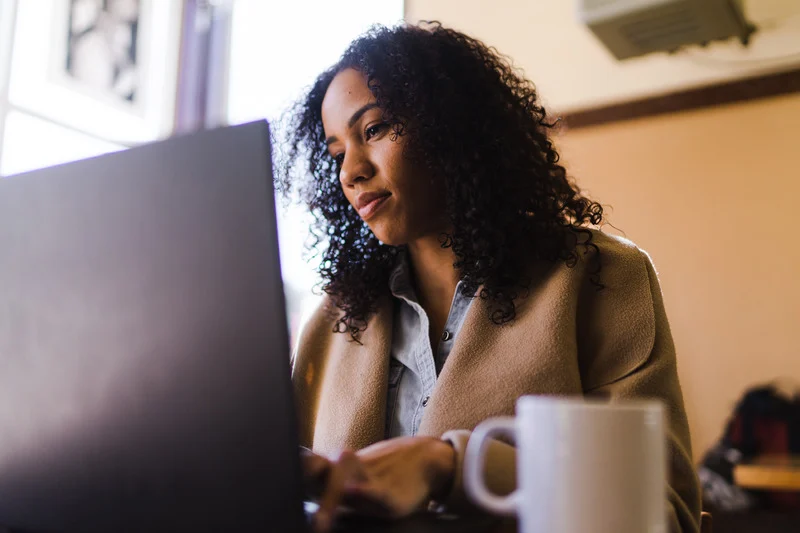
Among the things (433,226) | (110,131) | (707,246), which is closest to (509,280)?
(433,226)

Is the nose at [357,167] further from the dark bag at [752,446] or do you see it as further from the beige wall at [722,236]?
the dark bag at [752,446]

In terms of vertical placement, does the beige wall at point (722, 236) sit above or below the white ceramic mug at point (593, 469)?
above

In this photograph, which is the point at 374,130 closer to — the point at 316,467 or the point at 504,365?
the point at 504,365

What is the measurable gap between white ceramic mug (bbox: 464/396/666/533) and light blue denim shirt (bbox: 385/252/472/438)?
54 cm

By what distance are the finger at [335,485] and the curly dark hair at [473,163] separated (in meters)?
→ 0.48

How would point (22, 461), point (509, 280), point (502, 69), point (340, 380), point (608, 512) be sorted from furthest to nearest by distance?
1. point (502, 69)
2. point (340, 380)
3. point (509, 280)
4. point (22, 461)
5. point (608, 512)

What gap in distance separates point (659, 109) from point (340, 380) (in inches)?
67.3

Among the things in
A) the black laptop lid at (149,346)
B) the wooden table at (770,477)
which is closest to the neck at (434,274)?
the black laptop lid at (149,346)

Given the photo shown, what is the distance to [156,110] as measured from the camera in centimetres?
233

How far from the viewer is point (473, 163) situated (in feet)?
3.37

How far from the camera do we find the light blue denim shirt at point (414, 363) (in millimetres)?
967

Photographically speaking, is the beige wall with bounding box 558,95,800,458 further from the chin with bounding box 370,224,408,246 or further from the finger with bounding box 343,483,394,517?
the finger with bounding box 343,483,394,517

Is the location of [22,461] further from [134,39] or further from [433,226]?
[134,39]

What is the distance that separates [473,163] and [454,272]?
0.59 ft
